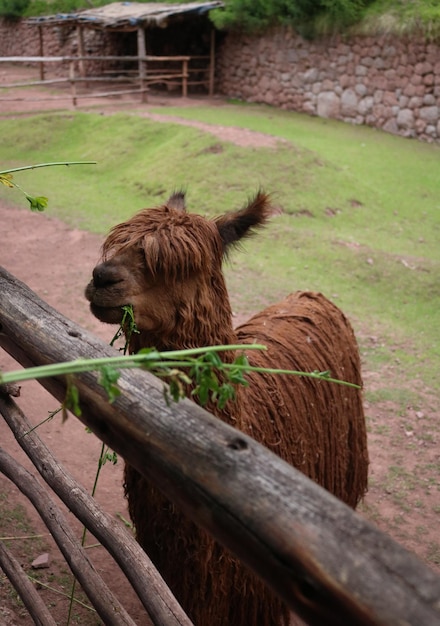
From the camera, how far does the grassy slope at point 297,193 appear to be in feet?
25.7

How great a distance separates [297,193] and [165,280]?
818 centimetres

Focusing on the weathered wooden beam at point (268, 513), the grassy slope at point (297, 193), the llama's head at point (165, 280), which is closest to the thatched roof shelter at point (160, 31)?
the grassy slope at point (297, 193)

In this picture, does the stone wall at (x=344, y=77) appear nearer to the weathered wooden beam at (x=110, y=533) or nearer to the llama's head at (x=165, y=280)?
the llama's head at (x=165, y=280)

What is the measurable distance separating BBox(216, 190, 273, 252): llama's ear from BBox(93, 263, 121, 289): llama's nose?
52 centimetres

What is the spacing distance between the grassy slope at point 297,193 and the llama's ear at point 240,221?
3.30 metres

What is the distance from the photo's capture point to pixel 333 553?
106cm

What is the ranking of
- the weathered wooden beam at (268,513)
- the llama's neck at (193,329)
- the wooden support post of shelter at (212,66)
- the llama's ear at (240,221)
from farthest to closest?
the wooden support post of shelter at (212,66) < the llama's ear at (240,221) < the llama's neck at (193,329) < the weathered wooden beam at (268,513)

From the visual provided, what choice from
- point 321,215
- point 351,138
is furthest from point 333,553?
point 351,138

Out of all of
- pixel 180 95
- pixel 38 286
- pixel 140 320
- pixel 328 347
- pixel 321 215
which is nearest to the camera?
pixel 140 320

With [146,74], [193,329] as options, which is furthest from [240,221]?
[146,74]

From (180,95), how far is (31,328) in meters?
20.2

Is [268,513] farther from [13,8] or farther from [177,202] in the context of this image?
[13,8]

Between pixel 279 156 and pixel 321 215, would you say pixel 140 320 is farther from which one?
pixel 279 156

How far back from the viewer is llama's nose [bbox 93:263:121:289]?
7.88 ft
